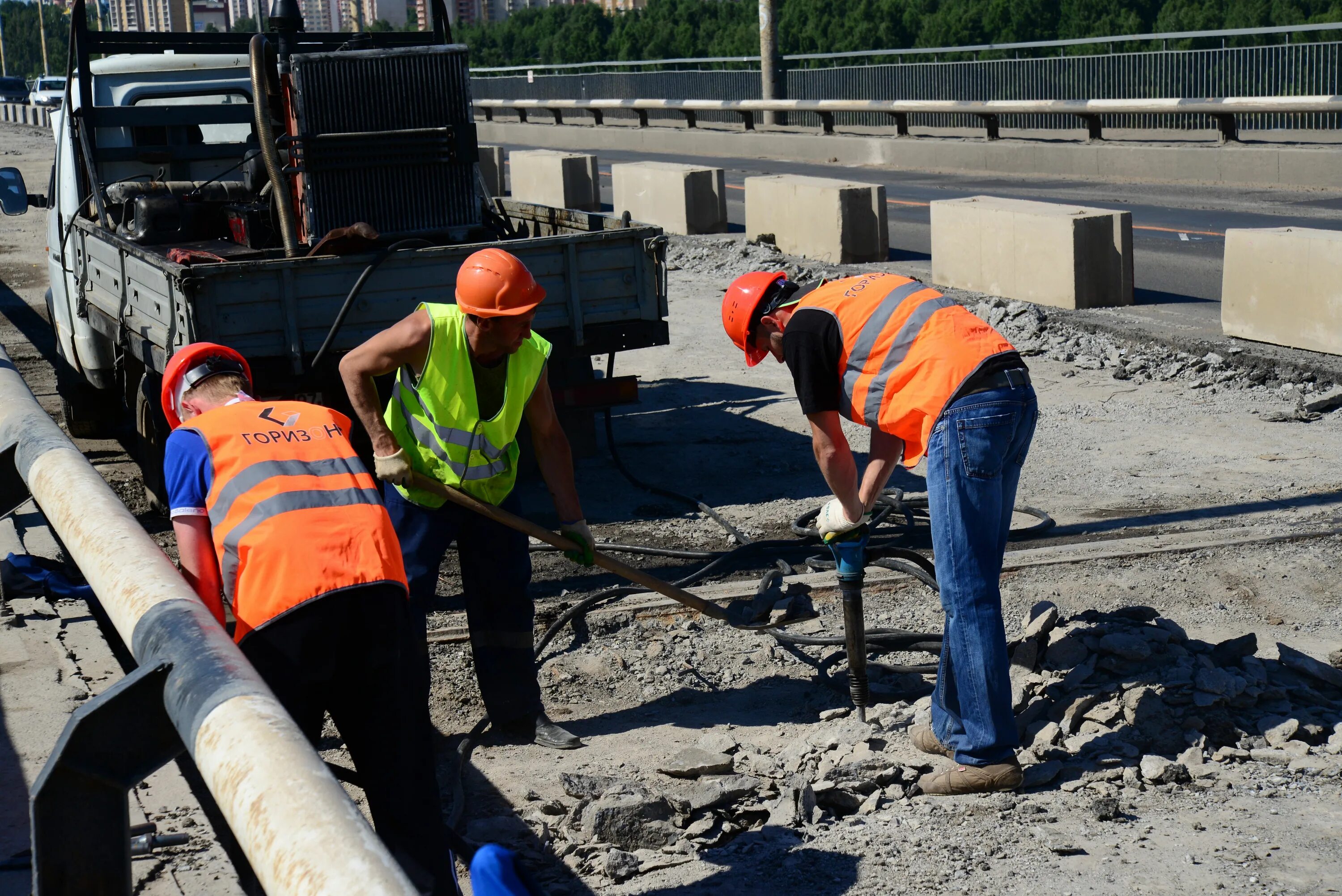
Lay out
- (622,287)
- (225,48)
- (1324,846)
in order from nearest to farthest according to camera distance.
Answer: (1324,846), (622,287), (225,48)

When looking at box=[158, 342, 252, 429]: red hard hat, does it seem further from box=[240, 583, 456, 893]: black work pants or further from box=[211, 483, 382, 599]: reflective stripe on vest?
box=[240, 583, 456, 893]: black work pants

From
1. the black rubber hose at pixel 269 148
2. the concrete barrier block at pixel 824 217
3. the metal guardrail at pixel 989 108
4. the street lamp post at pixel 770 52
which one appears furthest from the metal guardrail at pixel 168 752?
the street lamp post at pixel 770 52

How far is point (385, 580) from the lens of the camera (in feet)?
11.4

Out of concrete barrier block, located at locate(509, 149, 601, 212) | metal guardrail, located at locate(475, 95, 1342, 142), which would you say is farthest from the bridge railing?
concrete barrier block, located at locate(509, 149, 601, 212)

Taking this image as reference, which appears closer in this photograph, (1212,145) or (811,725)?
(811,725)

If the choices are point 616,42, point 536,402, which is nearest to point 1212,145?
point 536,402

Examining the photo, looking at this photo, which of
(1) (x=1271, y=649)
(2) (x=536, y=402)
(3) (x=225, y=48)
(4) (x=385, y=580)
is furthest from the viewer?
(3) (x=225, y=48)

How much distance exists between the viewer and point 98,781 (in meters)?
2.04

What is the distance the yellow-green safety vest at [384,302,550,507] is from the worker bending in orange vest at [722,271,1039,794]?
81cm

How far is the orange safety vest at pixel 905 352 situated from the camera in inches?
176

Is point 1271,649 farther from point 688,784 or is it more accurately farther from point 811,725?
point 688,784

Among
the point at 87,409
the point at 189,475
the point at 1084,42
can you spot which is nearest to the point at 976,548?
the point at 189,475

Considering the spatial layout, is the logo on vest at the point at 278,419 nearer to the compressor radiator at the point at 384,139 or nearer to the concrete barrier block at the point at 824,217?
the compressor radiator at the point at 384,139

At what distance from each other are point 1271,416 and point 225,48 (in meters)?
6.94
